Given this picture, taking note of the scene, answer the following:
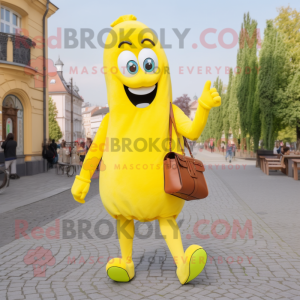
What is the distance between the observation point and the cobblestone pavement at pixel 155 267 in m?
3.47

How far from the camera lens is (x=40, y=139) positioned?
696 inches

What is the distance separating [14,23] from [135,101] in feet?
47.0

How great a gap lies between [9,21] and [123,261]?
14380 mm

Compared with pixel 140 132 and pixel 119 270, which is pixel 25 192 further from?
pixel 140 132

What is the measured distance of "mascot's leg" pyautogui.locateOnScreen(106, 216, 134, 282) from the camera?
363 centimetres

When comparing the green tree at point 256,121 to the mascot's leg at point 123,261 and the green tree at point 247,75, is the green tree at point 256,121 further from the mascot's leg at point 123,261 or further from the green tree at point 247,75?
the mascot's leg at point 123,261

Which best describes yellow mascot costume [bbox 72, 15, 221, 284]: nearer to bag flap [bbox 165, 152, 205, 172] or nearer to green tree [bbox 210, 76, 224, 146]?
bag flap [bbox 165, 152, 205, 172]

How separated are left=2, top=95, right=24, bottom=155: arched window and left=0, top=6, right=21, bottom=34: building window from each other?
269 centimetres

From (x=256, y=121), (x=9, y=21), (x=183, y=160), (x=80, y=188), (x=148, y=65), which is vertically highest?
(x=9, y=21)

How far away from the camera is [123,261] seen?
12.0 feet

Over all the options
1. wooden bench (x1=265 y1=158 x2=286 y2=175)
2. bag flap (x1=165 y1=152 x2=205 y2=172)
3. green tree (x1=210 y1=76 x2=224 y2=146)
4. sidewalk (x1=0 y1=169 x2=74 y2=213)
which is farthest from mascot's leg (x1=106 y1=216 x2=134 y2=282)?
green tree (x1=210 y1=76 x2=224 y2=146)

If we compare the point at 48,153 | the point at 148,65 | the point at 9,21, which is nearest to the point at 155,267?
the point at 148,65

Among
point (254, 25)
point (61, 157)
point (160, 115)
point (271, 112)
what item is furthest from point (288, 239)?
point (254, 25)

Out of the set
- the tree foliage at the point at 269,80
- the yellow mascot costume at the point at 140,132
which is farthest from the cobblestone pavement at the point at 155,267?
the tree foliage at the point at 269,80
